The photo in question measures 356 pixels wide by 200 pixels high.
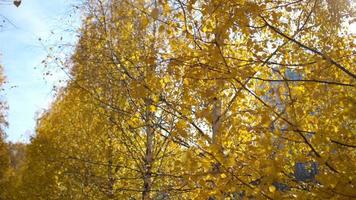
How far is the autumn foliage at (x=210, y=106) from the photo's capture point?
282cm

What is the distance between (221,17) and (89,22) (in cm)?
471

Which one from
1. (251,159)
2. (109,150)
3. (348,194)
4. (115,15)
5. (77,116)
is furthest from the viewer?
(77,116)

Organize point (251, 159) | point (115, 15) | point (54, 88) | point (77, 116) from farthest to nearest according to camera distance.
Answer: point (77, 116) → point (54, 88) → point (115, 15) → point (251, 159)

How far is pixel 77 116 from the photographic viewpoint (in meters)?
11.9

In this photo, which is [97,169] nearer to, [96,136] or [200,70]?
[96,136]

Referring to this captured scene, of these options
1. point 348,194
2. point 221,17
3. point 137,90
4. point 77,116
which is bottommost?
point 348,194

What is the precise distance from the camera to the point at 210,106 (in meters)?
3.55

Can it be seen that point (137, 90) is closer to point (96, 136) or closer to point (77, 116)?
point (96, 136)

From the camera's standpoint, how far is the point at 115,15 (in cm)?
735

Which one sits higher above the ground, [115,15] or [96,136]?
[115,15]

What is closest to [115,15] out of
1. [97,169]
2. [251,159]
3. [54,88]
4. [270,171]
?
[54,88]

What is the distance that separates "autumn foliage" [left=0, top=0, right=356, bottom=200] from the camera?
9.26ft

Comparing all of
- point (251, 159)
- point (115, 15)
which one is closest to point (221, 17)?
point (251, 159)

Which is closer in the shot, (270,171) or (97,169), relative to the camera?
(270,171)
